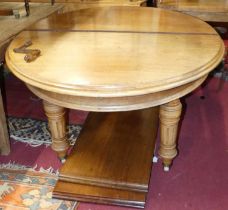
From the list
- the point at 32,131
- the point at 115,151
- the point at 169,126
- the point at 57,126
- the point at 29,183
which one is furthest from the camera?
the point at 32,131

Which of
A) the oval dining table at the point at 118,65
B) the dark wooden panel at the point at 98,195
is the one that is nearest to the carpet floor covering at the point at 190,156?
the dark wooden panel at the point at 98,195

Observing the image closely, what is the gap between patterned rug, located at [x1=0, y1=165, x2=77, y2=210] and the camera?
1.36 m

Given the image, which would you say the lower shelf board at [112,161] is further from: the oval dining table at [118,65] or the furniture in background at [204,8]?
the furniture in background at [204,8]

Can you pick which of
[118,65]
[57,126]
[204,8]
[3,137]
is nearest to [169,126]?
[118,65]

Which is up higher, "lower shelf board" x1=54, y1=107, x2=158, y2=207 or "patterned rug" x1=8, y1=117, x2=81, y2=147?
"lower shelf board" x1=54, y1=107, x2=158, y2=207

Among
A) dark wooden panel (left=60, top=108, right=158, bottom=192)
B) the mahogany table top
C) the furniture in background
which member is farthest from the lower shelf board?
the furniture in background

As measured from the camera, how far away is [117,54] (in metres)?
1.18

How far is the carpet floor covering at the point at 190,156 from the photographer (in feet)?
4.52

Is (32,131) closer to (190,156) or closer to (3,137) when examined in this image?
(3,137)

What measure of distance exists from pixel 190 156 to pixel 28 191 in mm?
936

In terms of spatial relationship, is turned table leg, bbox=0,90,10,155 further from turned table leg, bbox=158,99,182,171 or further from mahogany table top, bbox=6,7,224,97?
turned table leg, bbox=158,99,182,171

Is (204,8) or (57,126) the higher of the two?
(204,8)

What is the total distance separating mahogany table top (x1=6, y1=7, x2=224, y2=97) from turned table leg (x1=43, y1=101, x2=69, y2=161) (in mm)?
266

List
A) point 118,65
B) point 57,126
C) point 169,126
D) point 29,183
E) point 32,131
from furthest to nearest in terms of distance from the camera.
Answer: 1. point 32,131
2. point 29,183
3. point 57,126
4. point 169,126
5. point 118,65
